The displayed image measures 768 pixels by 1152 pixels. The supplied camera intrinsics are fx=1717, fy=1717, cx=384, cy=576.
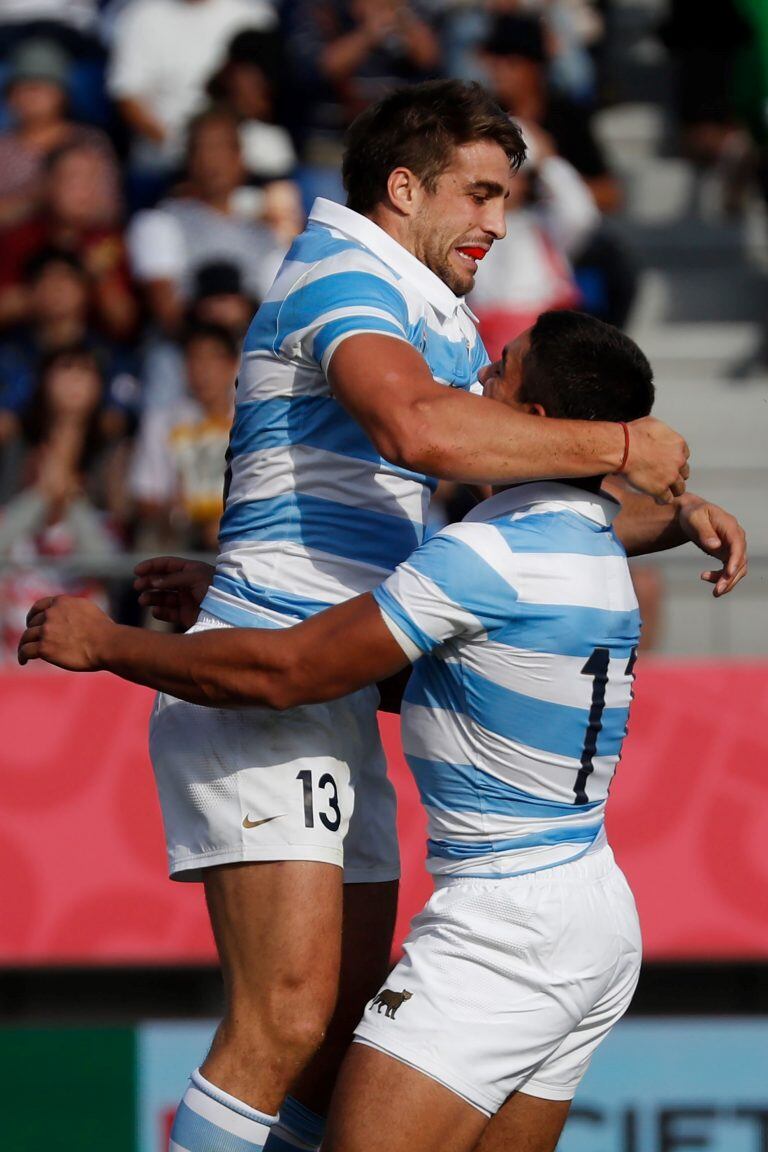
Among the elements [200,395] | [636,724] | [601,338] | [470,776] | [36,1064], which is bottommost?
[36,1064]

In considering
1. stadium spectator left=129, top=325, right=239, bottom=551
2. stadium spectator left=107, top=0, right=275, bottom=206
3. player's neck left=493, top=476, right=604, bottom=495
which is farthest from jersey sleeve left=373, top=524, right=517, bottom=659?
stadium spectator left=107, top=0, right=275, bottom=206

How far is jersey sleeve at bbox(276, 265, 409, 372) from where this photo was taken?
2678 mm

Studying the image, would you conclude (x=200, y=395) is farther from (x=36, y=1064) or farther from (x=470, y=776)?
(x=470, y=776)

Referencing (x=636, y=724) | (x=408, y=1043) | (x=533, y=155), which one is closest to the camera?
(x=408, y=1043)

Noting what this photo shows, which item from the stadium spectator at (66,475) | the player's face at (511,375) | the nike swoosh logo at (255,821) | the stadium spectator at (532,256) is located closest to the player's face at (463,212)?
the player's face at (511,375)

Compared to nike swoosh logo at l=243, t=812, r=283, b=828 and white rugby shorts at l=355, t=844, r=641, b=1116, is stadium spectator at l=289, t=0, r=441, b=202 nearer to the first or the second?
nike swoosh logo at l=243, t=812, r=283, b=828

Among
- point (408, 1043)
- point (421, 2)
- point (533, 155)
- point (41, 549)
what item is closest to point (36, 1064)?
point (41, 549)

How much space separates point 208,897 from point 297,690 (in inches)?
19.9

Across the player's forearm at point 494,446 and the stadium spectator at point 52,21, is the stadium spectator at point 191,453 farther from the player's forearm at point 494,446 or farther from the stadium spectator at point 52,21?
the player's forearm at point 494,446

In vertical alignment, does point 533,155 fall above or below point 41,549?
above

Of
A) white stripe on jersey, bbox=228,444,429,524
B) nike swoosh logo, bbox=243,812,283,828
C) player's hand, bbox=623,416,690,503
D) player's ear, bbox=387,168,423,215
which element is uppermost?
player's ear, bbox=387,168,423,215

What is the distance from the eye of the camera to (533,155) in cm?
711

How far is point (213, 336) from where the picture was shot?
625 cm

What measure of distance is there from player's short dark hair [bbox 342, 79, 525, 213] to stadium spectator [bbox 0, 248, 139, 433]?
359 centimetres
